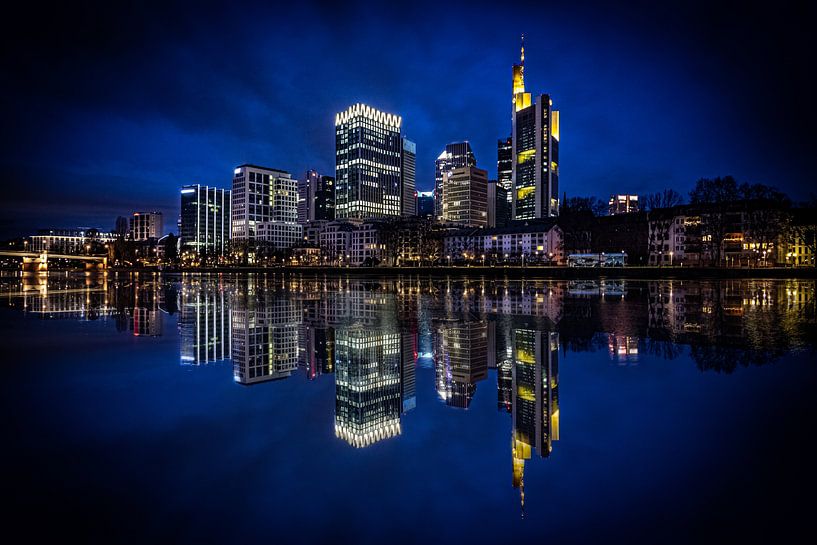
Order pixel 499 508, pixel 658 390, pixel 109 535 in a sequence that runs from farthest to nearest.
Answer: pixel 658 390
pixel 499 508
pixel 109 535

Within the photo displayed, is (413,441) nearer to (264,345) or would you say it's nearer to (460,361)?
(460,361)

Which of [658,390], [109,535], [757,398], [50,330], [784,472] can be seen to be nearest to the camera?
[109,535]

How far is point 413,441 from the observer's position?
6312 millimetres

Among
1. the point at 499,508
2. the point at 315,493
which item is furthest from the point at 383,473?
the point at 499,508

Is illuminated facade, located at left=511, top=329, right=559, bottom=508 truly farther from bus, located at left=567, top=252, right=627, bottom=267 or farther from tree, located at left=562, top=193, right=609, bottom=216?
tree, located at left=562, top=193, right=609, bottom=216

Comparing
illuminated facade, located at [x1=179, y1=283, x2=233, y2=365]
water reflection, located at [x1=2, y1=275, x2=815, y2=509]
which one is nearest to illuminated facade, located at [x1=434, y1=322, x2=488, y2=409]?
water reflection, located at [x1=2, y1=275, x2=815, y2=509]

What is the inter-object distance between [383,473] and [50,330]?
52.3 ft

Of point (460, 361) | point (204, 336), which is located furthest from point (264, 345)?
point (460, 361)

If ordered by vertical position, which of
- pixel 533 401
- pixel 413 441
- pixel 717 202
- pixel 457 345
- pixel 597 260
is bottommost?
pixel 413 441

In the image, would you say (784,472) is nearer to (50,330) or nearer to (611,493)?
(611,493)

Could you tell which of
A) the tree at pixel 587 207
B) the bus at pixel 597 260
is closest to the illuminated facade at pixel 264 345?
the bus at pixel 597 260

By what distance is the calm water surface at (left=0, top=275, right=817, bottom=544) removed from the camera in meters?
4.34

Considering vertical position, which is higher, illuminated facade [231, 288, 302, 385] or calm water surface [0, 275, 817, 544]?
illuminated facade [231, 288, 302, 385]

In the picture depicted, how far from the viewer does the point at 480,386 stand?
8867 millimetres
